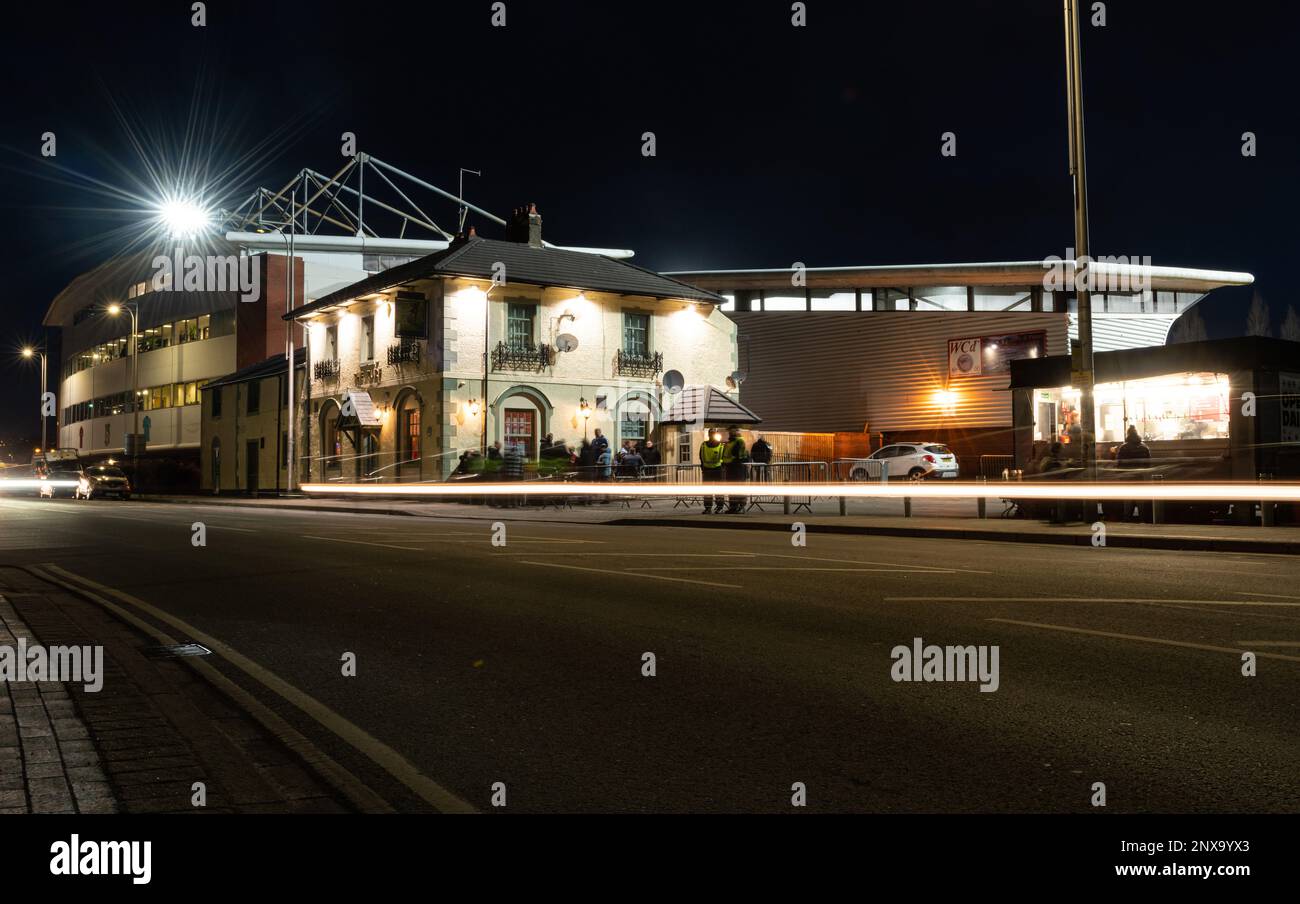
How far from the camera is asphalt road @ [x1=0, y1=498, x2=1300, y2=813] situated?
4.41m

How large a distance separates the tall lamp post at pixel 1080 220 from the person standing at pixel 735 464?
8.63 m

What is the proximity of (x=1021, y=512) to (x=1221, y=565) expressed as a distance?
31.2 feet

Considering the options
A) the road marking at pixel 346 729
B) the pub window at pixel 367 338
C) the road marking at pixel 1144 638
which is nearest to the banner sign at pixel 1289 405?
the road marking at pixel 1144 638

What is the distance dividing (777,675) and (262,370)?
164ft

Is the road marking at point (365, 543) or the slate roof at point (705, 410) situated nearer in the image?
the road marking at point (365, 543)

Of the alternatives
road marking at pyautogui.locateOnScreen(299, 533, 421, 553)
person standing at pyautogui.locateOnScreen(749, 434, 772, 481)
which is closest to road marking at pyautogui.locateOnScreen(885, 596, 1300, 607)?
road marking at pyautogui.locateOnScreen(299, 533, 421, 553)

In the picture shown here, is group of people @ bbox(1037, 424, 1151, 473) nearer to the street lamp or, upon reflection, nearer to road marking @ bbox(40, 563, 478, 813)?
road marking @ bbox(40, 563, 478, 813)

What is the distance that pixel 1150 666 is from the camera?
256 inches

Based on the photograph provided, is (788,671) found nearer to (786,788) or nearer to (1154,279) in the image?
(786,788)

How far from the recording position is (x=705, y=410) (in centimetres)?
3516

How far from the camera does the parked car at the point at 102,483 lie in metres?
44.8

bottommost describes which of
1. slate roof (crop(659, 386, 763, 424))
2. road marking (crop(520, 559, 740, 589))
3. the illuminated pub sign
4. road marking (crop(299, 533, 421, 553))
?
road marking (crop(520, 559, 740, 589))

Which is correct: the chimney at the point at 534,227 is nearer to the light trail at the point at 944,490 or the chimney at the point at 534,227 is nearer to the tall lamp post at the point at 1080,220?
the light trail at the point at 944,490

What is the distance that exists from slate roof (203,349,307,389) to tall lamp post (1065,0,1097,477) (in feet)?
118
